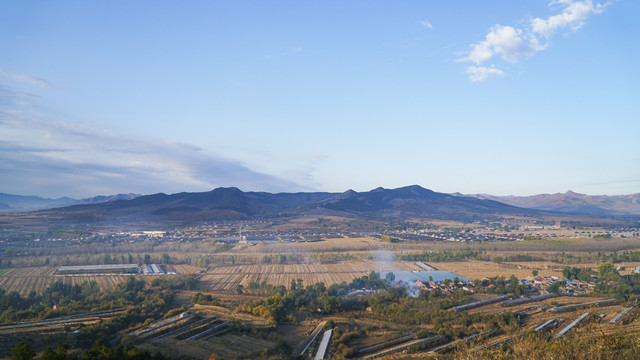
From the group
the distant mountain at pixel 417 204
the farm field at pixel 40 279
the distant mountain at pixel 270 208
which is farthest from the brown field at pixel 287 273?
the distant mountain at pixel 417 204

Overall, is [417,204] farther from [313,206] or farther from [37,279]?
[37,279]

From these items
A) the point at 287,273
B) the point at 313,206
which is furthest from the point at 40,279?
the point at 313,206

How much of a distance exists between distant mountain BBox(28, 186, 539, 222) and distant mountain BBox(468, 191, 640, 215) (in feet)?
87.4

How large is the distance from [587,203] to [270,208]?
88870mm

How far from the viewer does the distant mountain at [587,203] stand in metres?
94.8

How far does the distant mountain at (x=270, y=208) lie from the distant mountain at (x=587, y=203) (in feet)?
87.4

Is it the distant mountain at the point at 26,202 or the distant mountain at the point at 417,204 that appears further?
the distant mountain at the point at 26,202

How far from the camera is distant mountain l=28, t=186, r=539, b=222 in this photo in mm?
54625

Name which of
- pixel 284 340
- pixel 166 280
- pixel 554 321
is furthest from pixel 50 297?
pixel 554 321

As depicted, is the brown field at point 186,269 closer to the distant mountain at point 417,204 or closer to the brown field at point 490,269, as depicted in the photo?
the brown field at point 490,269

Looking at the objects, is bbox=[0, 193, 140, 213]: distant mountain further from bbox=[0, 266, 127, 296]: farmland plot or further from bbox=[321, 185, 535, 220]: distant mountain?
bbox=[0, 266, 127, 296]: farmland plot

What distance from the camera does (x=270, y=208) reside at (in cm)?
8500

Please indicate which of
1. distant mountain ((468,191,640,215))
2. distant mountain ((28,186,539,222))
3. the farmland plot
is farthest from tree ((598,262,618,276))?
distant mountain ((468,191,640,215))

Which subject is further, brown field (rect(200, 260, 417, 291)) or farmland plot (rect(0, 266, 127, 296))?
brown field (rect(200, 260, 417, 291))
